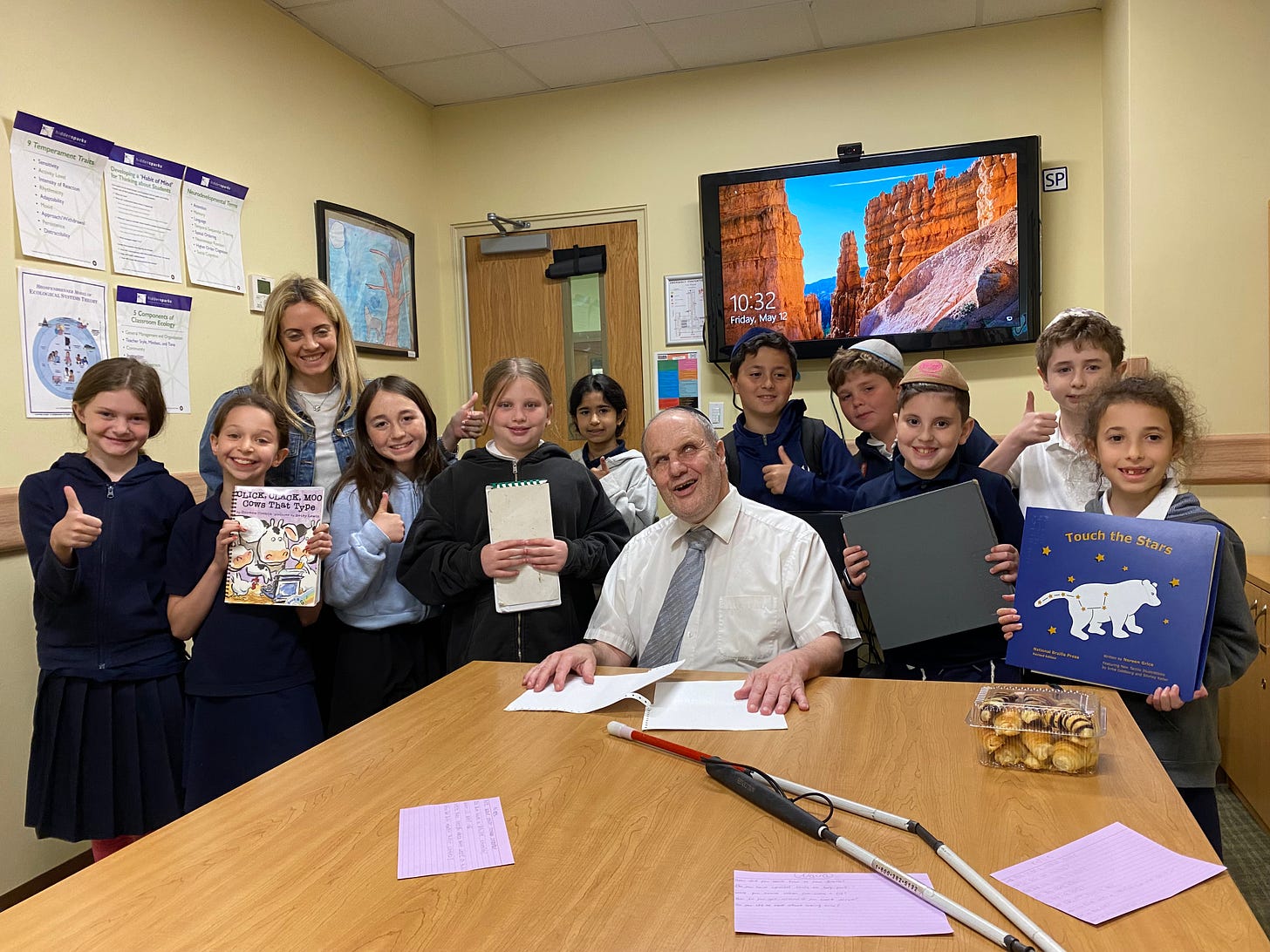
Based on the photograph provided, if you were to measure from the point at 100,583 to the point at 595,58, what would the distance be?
3.15m

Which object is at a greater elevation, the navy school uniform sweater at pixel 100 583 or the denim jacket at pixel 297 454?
the denim jacket at pixel 297 454

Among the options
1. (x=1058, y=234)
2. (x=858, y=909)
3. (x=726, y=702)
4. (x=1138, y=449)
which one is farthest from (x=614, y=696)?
(x=1058, y=234)

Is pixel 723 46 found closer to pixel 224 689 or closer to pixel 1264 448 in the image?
pixel 1264 448

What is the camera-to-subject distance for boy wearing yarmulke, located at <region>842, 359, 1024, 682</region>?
6.69 feet

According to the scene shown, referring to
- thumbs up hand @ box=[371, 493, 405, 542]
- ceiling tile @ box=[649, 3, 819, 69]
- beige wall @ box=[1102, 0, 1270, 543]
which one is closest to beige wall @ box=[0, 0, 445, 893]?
thumbs up hand @ box=[371, 493, 405, 542]

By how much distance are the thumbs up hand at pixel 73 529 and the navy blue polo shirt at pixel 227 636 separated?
0.20 metres

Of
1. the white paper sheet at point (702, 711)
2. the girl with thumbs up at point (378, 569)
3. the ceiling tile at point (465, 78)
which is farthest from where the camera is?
the ceiling tile at point (465, 78)

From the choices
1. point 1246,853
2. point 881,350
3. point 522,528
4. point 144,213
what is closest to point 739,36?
point 881,350

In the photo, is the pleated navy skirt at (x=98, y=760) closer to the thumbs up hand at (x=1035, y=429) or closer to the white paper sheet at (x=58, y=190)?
the white paper sheet at (x=58, y=190)

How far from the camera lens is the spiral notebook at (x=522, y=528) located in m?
2.12

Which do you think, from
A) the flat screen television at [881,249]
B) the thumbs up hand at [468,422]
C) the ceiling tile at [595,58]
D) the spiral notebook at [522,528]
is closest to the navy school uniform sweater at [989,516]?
the spiral notebook at [522,528]

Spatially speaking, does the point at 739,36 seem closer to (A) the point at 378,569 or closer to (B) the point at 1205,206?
(B) the point at 1205,206

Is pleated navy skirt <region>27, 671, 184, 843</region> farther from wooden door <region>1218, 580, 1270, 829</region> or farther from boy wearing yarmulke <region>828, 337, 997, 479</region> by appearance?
wooden door <region>1218, 580, 1270, 829</region>

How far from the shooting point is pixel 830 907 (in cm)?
99
